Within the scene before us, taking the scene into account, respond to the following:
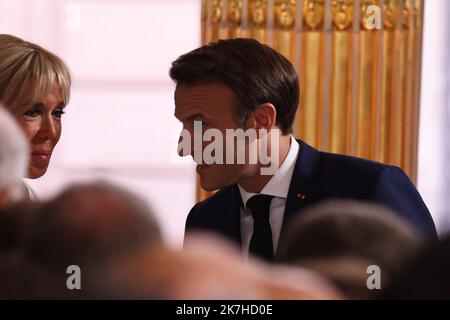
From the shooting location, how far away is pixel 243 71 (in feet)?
6.67

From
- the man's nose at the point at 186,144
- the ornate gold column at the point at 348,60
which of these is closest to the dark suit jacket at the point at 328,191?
the man's nose at the point at 186,144

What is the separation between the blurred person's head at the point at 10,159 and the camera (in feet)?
2.52

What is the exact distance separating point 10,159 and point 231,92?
51.4 inches

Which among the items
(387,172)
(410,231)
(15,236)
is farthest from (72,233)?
(387,172)

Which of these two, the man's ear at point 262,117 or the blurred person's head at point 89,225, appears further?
the man's ear at point 262,117

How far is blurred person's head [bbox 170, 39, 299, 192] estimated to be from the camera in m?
2.00

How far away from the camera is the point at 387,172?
196 cm

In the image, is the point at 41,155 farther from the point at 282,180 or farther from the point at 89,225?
the point at 89,225

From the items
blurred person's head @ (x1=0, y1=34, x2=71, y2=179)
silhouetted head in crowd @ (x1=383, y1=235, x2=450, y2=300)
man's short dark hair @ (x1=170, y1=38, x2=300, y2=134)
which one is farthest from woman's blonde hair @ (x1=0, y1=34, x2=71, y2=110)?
silhouetted head in crowd @ (x1=383, y1=235, x2=450, y2=300)

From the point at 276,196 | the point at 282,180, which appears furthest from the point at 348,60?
the point at 276,196

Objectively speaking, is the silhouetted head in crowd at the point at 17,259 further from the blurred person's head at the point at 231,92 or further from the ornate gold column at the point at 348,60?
the ornate gold column at the point at 348,60

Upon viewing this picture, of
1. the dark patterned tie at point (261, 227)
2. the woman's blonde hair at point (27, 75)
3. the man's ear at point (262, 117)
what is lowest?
the dark patterned tie at point (261, 227)

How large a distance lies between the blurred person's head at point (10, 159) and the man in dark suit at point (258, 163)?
3.53 feet

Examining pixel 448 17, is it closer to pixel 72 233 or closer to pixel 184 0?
pixel 184 0
